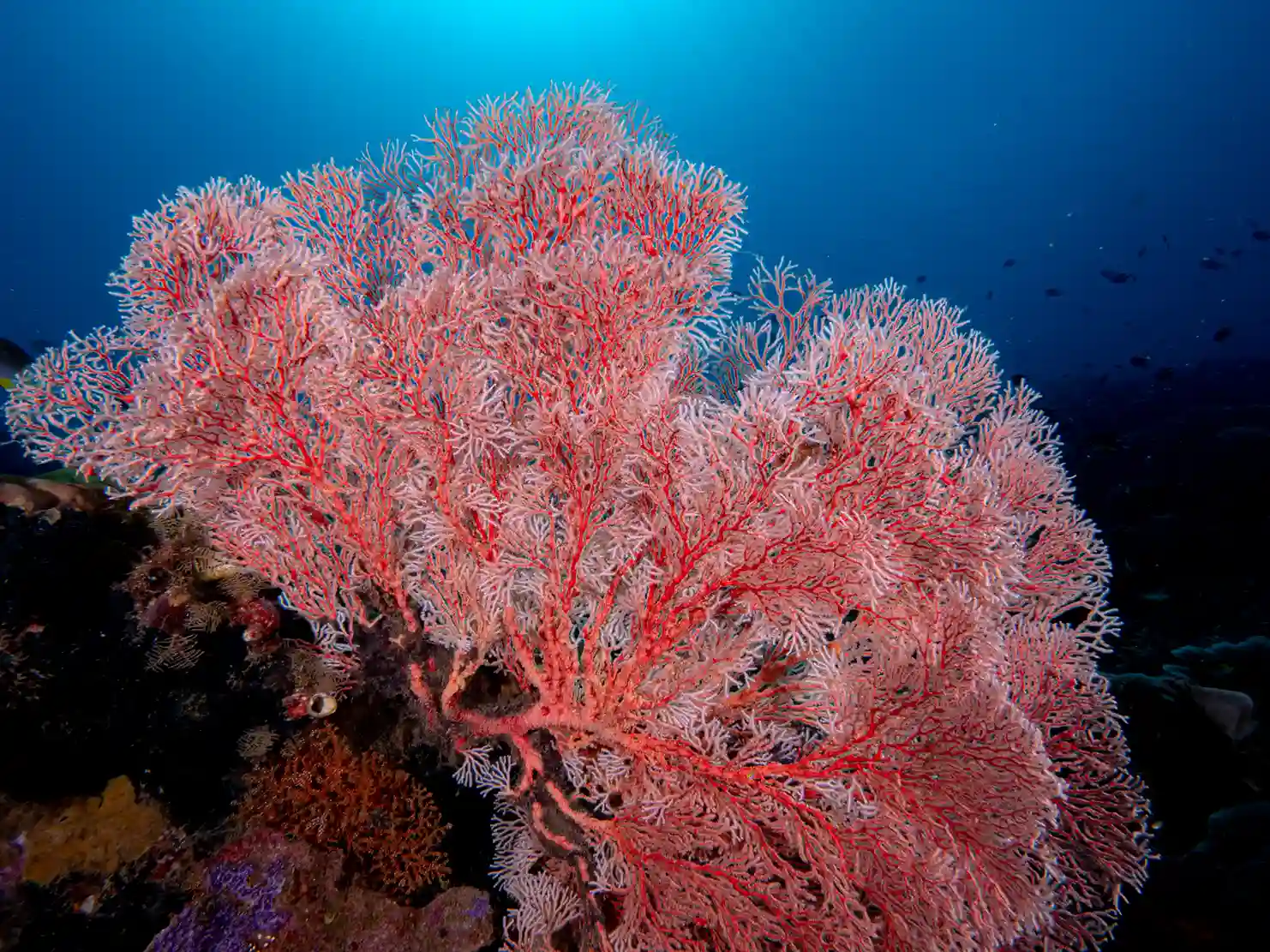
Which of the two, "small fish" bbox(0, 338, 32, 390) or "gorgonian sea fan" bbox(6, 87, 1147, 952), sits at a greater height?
"small fish" bbox(0, 338, 32, 390)

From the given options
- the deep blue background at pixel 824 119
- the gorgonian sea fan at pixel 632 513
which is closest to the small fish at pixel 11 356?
the gorgonian sea fan at pixel 632 513

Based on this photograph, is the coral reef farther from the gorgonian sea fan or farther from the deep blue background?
the deep blue background

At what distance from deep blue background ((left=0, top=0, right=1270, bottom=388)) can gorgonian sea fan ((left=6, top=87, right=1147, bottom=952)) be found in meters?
77.9

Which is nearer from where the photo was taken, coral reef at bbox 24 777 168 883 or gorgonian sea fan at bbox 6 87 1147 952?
gorgonian sea fan at bbox 6 87 1147 952

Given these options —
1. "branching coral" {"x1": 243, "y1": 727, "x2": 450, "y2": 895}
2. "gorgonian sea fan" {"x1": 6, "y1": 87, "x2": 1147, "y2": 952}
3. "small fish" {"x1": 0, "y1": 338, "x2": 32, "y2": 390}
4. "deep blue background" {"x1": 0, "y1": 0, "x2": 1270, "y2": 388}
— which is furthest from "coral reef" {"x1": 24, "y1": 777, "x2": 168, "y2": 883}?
"deep blue background" {"x1": 0, "y1": 0, "x2": 1270, "y2": 388}

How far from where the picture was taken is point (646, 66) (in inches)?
4624

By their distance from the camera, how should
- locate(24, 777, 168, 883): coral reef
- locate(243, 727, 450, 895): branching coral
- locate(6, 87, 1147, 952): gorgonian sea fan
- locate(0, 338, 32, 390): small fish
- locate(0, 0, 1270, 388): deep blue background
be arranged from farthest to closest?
1. locate(0, 0, 1270, 388): deep blue background
2. locate(0, 338, 32, 390): small fish
3. locate(243, 727, 450, 895): branching coral
4. locate(24, 777, 168, 883): coral reef
5. locate(6, 87, 1147, 952): gorgonian sea fan

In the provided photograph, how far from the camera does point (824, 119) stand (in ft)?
385

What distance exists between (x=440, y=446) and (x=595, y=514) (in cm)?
74

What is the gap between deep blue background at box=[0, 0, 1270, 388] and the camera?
271 ft

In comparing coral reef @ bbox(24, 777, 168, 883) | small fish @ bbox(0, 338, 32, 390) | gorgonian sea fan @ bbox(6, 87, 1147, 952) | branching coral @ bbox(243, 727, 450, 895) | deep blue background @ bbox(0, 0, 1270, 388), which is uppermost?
deep blue background @ bbox(0, 0, 1270, 388)

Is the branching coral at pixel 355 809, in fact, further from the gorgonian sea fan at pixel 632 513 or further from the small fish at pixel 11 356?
the small fish at pixel 11 356

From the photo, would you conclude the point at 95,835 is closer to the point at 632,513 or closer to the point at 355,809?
the point at 355,809

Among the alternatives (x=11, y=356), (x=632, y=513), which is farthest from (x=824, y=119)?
(x=632, y=513)
